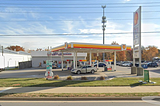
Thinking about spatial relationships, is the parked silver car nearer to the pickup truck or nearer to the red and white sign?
the pickup truck

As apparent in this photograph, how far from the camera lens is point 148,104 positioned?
23.4 feet

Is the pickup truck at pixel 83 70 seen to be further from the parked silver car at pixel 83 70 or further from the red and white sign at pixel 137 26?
the red and white sign at pixel 137 26

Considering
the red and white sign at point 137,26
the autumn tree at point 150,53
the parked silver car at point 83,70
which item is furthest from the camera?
the autumn tree at point 150,53

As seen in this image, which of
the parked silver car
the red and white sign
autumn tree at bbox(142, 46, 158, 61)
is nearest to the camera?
the red and white sign

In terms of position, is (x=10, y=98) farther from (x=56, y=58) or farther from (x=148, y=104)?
(x=56, y=58)

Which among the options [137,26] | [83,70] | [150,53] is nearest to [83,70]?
[83,70]

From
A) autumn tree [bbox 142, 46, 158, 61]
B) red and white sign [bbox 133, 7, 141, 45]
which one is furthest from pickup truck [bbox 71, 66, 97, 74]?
autumn tree [bbox 142, 46, 158, 61]

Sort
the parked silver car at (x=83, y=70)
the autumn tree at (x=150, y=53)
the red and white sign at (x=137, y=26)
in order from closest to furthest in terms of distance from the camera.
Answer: the red and white sign at (x=137, y=26), the parked silver car at (x=83, y=70), the autumn tree at (x=150, y=53)

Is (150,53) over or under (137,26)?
under

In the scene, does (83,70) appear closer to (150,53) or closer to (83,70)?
(83,70)

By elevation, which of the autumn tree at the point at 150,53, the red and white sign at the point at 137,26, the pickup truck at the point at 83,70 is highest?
the red and white sign at the point at 137,26

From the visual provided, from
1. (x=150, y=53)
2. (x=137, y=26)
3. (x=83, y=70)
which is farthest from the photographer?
(x=150, y=53)

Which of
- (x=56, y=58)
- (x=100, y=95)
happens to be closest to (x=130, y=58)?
(x=56, y=58)

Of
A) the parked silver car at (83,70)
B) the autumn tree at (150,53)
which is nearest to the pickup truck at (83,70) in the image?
the parked silver car at (83,70)
